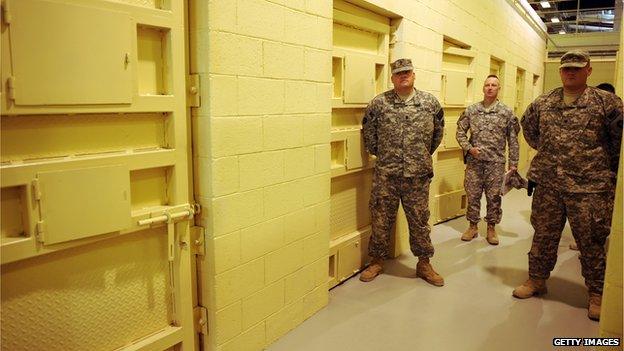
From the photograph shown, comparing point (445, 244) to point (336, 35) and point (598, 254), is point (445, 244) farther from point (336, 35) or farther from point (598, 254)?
point (336, 35)

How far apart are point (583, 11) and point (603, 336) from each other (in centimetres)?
1294

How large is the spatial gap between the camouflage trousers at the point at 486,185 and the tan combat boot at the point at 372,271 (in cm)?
155

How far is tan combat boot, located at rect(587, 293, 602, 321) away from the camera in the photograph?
2928 mm

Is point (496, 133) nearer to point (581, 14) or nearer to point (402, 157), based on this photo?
point (402, 157)

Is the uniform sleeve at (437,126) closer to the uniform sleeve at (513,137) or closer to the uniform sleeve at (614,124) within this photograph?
the uniform sleeve at (614,124)

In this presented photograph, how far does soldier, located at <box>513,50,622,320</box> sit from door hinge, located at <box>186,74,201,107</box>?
2.38 meters

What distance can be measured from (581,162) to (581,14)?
1223 cm

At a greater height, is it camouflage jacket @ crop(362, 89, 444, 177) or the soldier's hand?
camouflage jacket @ crop(362, 89, 444, 177)

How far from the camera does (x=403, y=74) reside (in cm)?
341

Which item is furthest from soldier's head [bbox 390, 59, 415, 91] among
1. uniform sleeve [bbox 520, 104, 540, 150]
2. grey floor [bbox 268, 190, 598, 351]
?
grey floor [bbox 268, 190, 598, 351]

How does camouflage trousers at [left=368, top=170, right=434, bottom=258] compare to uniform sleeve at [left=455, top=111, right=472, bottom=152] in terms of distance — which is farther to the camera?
uniform sleeve at [left=455, top=111, right=472, bottom=152]

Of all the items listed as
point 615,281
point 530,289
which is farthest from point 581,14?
point 615,281

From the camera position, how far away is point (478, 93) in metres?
5.92

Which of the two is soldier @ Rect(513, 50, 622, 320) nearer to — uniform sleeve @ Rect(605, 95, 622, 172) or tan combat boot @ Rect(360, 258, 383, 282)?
uniform sleeve @ Rect(605, 95, 622, 172)
